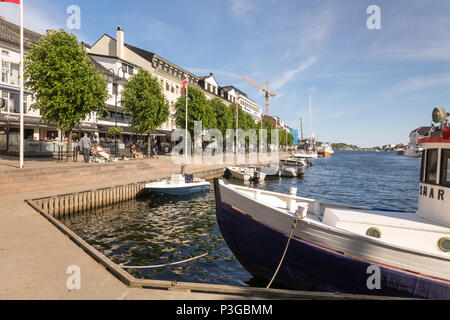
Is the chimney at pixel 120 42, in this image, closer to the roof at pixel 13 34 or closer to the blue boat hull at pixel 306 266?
the roof at pixel 13 34

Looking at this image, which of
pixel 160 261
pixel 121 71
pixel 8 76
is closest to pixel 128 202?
pixel 160 261

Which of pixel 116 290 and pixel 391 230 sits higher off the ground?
pixel 391 230

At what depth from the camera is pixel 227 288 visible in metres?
5.52

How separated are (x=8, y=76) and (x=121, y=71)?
1652 cm

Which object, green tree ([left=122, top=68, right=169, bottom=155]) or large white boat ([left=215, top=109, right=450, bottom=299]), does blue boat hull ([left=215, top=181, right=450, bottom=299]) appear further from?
green tree ([left=122, top=68, right=169, bottom=155])

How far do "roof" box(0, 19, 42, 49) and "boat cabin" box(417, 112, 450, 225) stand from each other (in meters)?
35.4

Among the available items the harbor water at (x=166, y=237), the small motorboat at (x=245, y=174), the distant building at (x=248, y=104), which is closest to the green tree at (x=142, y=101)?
the small motorboat at (x=245, y=174)

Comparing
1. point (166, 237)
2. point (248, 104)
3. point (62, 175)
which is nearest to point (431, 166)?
point (166, 237)

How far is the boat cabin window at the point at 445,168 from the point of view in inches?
287

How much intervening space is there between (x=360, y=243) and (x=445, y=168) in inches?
132

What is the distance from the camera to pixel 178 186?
2217 centimetres

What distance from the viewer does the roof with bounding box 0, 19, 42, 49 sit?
98.6ft
